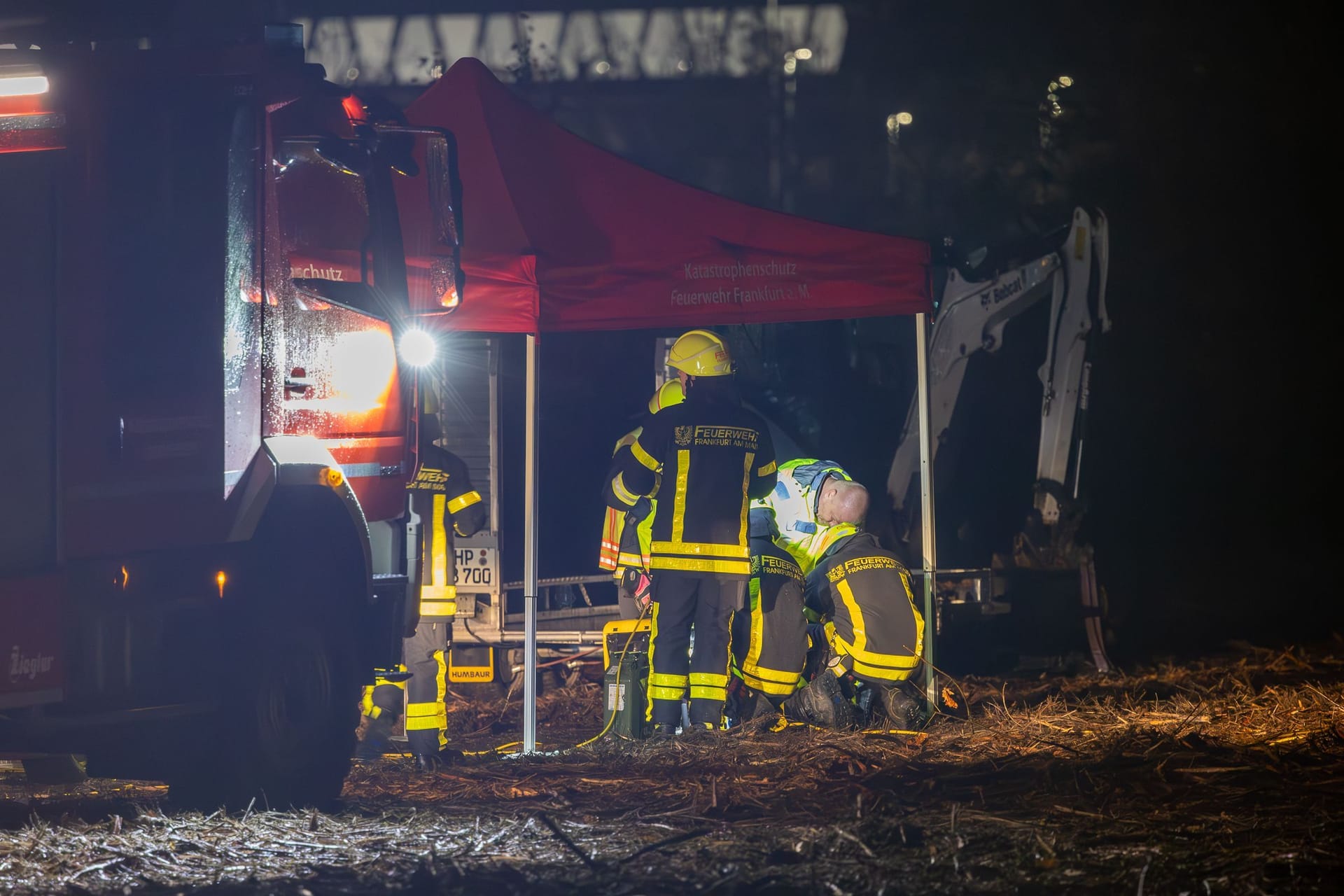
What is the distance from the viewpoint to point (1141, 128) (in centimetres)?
1800

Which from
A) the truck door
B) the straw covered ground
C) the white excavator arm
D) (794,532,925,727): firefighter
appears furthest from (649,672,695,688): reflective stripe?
the white excavator arm

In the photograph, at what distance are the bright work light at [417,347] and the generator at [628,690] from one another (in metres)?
1.89

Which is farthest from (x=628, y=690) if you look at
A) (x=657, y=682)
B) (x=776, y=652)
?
(x=776, y=652)

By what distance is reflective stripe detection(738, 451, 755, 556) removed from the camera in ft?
24.1

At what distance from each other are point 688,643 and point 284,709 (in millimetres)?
2273

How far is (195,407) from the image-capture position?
208 inches

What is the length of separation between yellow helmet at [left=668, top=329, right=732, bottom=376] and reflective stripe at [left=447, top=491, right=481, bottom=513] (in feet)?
4.58

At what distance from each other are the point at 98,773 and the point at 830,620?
3.64 m

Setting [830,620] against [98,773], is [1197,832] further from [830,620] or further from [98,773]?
[98,773]

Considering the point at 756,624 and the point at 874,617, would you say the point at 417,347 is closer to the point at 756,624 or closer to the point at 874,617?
the point at 756,624

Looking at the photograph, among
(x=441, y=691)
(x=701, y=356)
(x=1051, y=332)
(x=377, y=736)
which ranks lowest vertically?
(x=377, y=736)

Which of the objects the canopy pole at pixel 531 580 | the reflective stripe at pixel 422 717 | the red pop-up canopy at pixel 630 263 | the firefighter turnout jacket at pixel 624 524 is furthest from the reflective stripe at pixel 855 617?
the reflective stripe at pixel 422 717

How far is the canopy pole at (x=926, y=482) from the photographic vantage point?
309 inches

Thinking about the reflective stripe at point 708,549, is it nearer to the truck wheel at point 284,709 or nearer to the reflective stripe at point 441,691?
the reflective stripe at point 441,691
